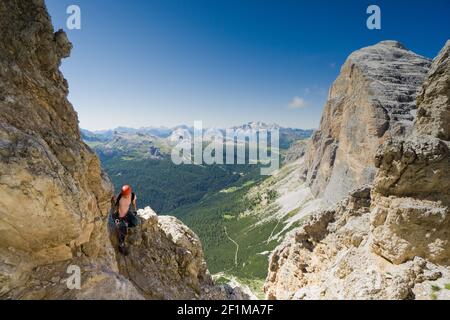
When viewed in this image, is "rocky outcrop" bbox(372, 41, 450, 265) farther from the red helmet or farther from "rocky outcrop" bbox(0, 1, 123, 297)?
"rocky outcrop" bbox(0, 1, 123, 297)

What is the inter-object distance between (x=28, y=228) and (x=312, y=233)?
32.1 m

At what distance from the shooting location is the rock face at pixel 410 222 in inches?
713

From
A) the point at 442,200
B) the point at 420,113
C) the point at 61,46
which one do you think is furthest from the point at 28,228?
the point at 420,113

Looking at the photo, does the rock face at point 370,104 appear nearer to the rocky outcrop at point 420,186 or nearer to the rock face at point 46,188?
Answer: the rocky outcrop at point 420,186

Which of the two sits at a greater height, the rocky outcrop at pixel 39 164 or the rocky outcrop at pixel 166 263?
the rocky outcrop at pixel 39 164

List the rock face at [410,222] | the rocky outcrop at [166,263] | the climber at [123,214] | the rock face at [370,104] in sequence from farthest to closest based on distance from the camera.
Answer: the rock face at [370,104] < the rocky outcrop at [166,263] < the rock face at [410,222] < the climber at [123,214]

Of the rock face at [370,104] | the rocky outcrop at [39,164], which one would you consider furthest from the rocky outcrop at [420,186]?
the rock face at [370,104]

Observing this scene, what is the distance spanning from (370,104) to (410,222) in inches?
5267

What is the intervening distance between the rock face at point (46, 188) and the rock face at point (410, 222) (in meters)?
13.3

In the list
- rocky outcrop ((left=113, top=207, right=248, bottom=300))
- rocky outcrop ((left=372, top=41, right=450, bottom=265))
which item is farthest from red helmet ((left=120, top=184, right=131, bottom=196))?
rocky outcrop ((left=372, top=41, right=450, bottom=265))

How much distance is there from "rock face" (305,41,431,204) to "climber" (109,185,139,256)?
118350 mm

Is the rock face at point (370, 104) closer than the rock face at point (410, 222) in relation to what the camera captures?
No

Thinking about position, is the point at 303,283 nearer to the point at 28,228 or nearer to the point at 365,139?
the point at 28,228

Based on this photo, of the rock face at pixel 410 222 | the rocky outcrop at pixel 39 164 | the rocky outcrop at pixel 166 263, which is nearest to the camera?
the rocky outcrop at pixel 39 164
